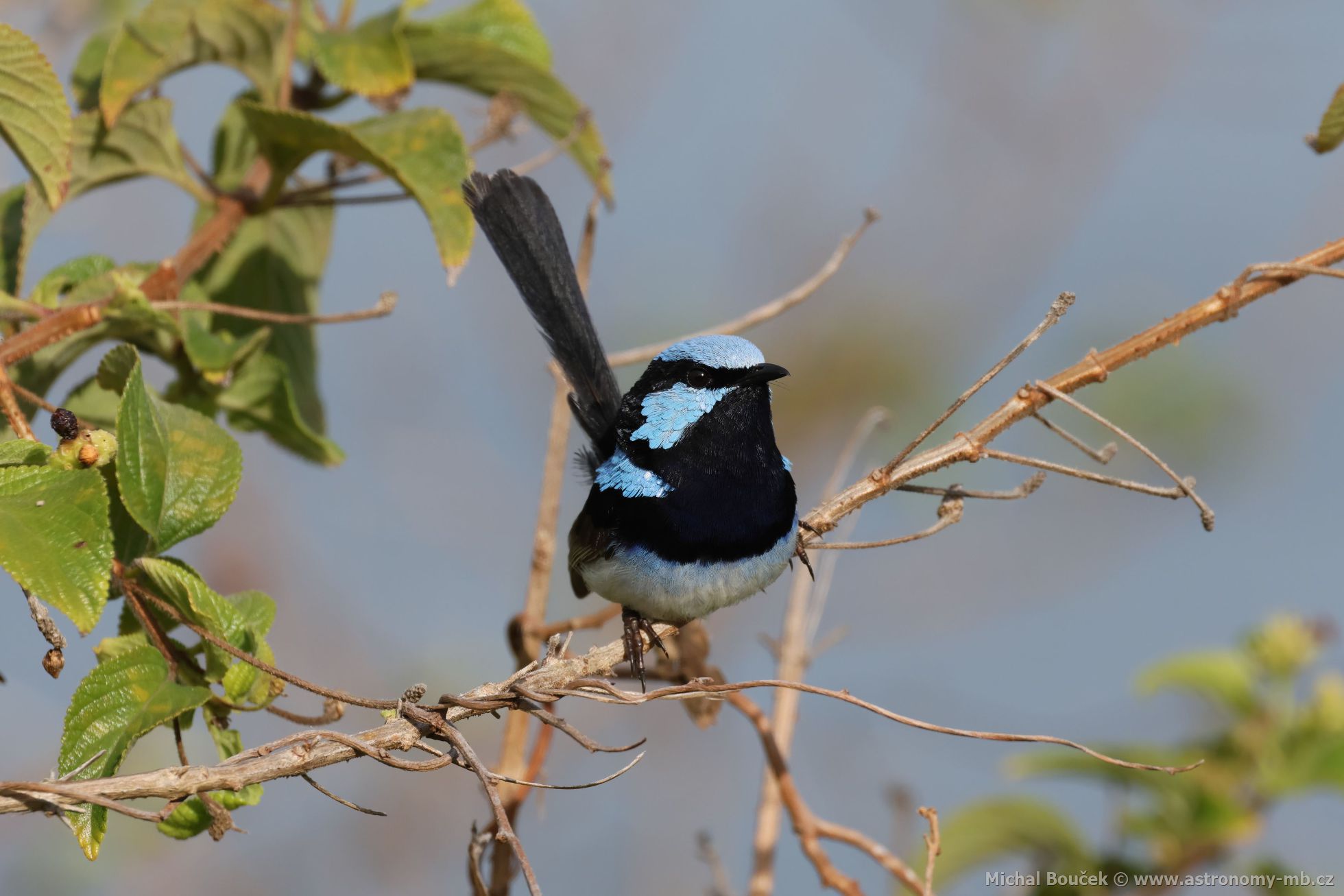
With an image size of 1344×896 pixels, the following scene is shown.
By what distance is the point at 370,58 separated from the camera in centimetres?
270

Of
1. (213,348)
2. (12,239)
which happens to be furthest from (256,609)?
(12,239)

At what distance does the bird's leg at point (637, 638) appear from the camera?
265 centimetres

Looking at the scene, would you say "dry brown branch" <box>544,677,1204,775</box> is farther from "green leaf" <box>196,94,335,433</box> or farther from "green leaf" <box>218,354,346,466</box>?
"green leaf" <box>196,94,335,433</box>

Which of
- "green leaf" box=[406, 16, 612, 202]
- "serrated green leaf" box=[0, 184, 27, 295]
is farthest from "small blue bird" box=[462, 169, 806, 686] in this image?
"serrated green leaf" box=[0, 184, 27, 295]

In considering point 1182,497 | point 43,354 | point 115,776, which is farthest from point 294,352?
point 1182,497

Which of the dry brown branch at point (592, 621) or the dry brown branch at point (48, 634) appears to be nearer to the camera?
the dry brown branch at point (48, 634)

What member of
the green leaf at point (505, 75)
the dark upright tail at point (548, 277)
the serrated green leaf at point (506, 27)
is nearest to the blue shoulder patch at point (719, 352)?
the dark upright tail at point (548, 277)

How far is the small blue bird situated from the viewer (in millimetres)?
2809

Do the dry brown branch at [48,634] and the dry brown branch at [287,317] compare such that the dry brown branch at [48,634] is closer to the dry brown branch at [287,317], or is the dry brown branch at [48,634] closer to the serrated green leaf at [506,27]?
the dry brown branch at [287,317]

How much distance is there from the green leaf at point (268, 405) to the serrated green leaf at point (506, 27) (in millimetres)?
939

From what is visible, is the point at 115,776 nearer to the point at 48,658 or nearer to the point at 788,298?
the point at 48,658

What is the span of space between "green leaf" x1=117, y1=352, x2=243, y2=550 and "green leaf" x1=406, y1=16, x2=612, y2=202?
1.09 meters

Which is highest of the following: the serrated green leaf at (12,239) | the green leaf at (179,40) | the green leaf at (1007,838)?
the green leaf at (179,40)

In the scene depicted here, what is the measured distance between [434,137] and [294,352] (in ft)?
2.41
